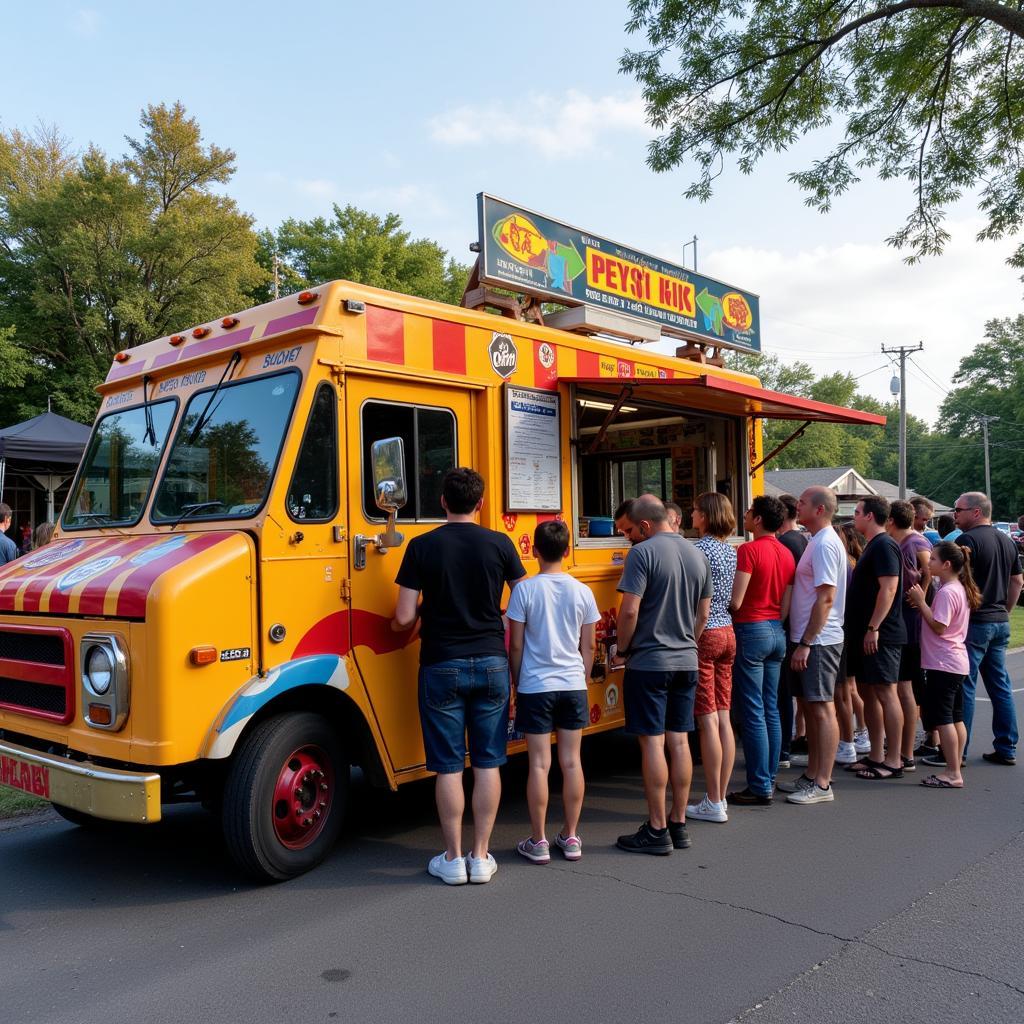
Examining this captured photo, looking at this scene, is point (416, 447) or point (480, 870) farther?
point (416, 447)

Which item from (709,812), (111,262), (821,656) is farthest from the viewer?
(111,262)

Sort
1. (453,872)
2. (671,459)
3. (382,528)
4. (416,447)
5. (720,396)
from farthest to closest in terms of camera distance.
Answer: (671,459), (720,396), (416,447), (382,528), (453,872)

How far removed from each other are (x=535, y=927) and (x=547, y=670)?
1211 mm

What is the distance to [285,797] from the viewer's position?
13.7ft

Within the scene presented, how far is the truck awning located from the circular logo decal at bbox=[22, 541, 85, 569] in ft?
10.0

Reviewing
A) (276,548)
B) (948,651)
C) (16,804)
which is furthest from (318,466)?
(948,651)

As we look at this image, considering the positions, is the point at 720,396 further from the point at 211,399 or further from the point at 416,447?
the point at 211,399

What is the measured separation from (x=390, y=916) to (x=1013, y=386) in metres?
72.0

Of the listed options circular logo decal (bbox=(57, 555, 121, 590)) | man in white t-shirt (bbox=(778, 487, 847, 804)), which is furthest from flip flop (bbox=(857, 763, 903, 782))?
circular logo decal (bbox=(57, 555, 121, 590))

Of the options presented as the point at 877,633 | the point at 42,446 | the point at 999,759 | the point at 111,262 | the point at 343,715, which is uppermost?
the point at 111,262

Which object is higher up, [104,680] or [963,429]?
[963,429]

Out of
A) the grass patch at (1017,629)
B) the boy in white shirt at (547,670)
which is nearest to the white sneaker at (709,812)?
the boy in white shirt at (547,670)

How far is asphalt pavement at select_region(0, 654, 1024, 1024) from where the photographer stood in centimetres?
316

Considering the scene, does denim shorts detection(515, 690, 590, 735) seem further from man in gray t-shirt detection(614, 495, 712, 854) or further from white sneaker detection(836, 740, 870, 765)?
white sneaker detection(836, 740, 870, 765)
